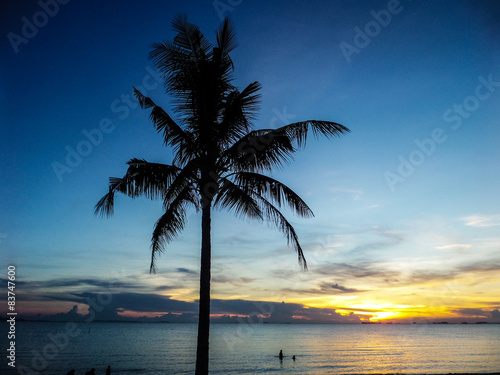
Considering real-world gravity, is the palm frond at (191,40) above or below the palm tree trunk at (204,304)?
above

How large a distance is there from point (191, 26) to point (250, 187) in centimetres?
478

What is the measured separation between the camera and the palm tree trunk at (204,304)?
7676mm

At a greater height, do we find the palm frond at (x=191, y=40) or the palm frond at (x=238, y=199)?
the palm frond at (x=191, y=40)

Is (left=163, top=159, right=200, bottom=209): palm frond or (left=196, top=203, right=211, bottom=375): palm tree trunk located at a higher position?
(left=163, top=159, right=200, bottom=209): palm frond

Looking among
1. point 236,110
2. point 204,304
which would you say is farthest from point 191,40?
point 204,304

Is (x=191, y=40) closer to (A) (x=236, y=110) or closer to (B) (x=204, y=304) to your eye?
(A) (x=236, y=110)

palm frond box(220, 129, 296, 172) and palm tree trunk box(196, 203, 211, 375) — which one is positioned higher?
palm frond box(220, 129, 296, 172)

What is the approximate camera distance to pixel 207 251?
827 centimetres

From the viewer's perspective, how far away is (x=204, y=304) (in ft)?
26.0

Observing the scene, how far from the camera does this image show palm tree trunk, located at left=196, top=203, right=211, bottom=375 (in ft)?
25.2

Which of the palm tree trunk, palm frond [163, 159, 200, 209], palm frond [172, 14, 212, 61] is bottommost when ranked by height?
the palm tree trunk

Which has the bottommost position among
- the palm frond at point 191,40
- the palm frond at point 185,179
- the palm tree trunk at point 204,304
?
the palm tree trunk at point 204,304

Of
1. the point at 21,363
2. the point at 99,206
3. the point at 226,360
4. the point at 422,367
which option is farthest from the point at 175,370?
the point at 99,206

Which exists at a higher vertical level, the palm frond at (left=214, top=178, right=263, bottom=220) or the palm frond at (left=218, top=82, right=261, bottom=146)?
the palm frond at (left=218, top=82, right=261, bottom=146)
